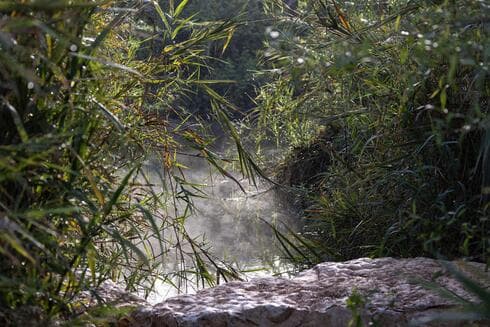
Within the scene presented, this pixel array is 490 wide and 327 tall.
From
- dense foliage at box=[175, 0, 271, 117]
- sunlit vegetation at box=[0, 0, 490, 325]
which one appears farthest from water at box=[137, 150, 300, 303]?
dense foliage at box=[175, 0, 271, 117]

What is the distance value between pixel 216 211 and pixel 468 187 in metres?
2.00

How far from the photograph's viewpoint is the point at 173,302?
5.08 feet

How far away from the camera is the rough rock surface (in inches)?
55.2

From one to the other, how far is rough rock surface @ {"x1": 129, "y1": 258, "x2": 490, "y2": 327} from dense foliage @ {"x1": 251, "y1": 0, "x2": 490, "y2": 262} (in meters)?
0.15

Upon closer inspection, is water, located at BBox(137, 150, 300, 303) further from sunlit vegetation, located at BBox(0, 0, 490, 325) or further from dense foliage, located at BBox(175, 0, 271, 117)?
dense foliage, located at BBox(175, 0, 271, 117)

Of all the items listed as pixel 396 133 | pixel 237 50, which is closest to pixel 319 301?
pixel 396 133

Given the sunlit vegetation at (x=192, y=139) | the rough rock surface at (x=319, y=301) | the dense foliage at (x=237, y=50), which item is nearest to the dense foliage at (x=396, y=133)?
the sunlit vegetation at (x=192, y=139)

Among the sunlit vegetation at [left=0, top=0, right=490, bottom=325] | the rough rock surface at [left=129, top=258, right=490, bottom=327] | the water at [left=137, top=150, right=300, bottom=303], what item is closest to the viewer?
the sunlit vegetation at [left=0, top=0, right=490, bottom=325]

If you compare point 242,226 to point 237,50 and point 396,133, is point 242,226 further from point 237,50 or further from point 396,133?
point 237,50

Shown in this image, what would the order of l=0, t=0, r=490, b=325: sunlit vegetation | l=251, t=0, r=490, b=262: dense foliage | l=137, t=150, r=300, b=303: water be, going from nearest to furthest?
l=0, t=0, r=490, b=325: sunlit vegetation
l=251, t=0, r=490, b=262: dense foliage
l=137, t=150, r=300, b=303: water

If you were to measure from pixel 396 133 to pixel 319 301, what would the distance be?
0.95m

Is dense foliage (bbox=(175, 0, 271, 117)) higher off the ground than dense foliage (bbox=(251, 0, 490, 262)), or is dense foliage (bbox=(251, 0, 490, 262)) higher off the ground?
dense foliage (bbox=(175, 0, 271, 117))

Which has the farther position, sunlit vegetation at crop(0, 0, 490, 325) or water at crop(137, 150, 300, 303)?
water at crop(137, 150, 300, 303)

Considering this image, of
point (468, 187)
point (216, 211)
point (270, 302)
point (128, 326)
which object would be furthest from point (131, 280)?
point (216, 211)
